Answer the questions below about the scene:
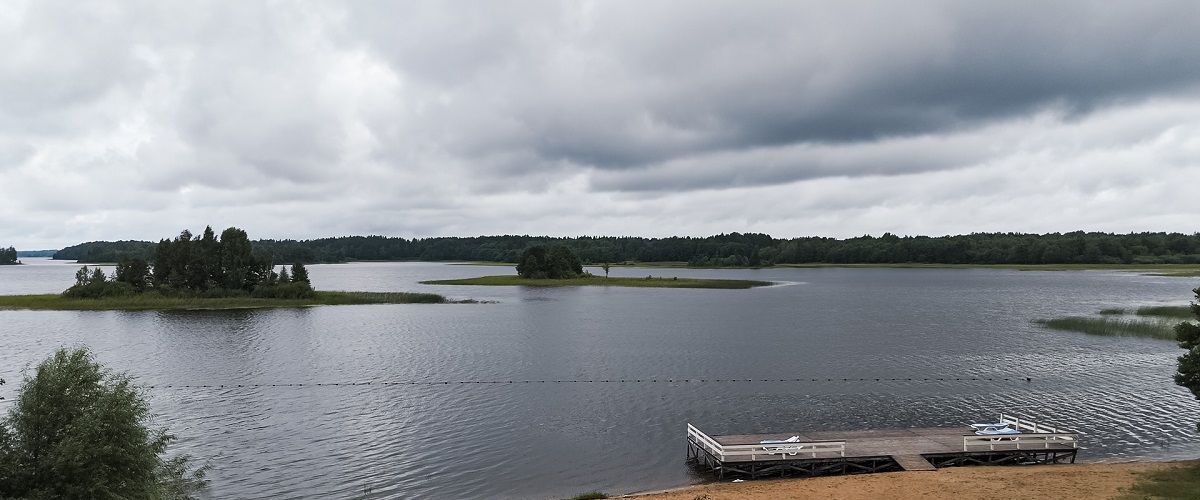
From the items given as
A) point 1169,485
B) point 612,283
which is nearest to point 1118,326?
point 1169,485

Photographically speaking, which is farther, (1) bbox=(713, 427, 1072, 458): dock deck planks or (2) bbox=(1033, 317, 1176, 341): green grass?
(2) bbox=(1033, 317, 1176, 341): green grass

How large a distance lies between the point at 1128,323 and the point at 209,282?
137 metres

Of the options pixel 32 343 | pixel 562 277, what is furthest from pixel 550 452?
pixel 562 277

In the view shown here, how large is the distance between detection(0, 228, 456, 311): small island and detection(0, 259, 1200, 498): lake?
809 inches

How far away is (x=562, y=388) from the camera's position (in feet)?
160

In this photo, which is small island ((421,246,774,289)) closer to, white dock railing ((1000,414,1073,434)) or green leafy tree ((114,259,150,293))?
green leafy tree ((114,259,150,293))

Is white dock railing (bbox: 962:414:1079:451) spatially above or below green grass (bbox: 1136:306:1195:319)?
below

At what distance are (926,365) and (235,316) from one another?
88.9m

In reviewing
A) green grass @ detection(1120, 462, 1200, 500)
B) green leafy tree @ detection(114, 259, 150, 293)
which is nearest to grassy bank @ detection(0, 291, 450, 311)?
green leafy tree @ detection(114, 259, 150, 293)

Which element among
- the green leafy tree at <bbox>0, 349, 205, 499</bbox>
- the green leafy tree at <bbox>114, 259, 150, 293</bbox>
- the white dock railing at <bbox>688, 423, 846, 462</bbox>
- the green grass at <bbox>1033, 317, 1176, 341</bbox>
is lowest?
the white dock railing at <bbox>688, 423, 846, 462</bbox>

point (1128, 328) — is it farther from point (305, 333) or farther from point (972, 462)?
point (305, 333)

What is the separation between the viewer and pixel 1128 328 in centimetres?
7344

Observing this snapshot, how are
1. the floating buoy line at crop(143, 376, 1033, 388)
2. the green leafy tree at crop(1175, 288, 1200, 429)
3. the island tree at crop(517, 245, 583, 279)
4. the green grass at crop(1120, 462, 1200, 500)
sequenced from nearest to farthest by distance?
1. the green grass at crop(1120, 462, 1200, 500)
2. the green leafy tree at crop(1175, 288, 1200, 429)
3. the floating buoy line at crop(143, 376, 1033, 388)
4. the island tree at crop(517, 245, 583, 279)

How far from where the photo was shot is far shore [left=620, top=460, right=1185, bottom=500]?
2564 cm
